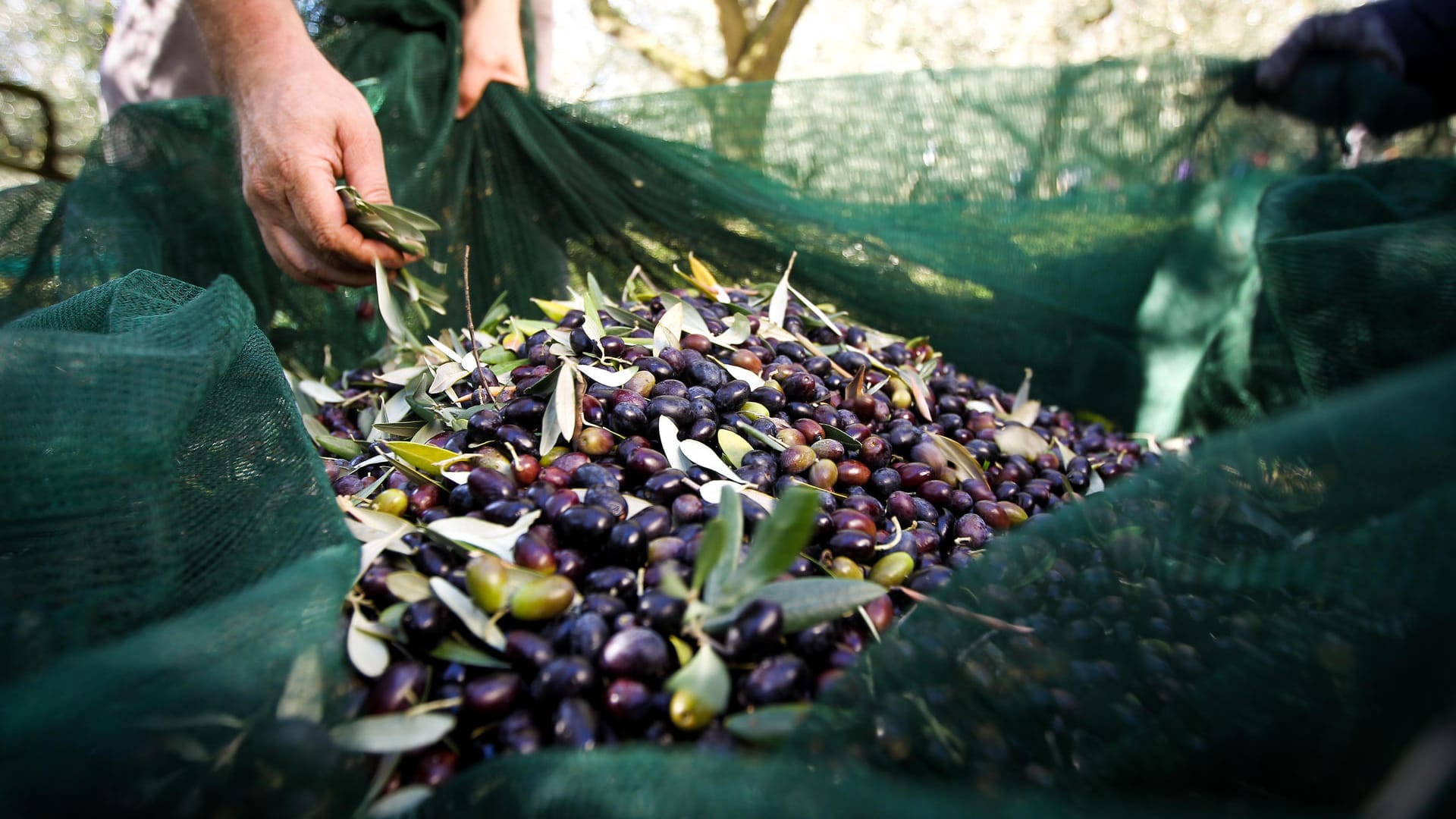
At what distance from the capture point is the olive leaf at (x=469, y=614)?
80 centimetres

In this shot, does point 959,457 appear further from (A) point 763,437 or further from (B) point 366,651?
(B) point 366,651

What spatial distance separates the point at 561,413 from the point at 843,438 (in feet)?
1.50

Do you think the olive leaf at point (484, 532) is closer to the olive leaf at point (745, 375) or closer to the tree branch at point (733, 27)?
the olive leaf at point (745, 375)

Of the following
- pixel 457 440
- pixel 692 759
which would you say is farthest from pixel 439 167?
pixel 692 759

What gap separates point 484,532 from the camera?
92cm

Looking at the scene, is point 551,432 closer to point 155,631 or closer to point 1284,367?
point 155,631

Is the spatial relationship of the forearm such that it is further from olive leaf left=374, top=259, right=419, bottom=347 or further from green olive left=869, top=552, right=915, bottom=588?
green olive left=869, top=552, right=915, bottom=588

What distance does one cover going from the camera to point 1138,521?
2.71ft

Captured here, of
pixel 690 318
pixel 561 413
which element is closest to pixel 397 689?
pixel 561 413

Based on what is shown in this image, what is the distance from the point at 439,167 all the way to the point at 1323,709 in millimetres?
2250

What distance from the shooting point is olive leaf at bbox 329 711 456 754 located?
676mm

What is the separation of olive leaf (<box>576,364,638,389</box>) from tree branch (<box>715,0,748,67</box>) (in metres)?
6.38

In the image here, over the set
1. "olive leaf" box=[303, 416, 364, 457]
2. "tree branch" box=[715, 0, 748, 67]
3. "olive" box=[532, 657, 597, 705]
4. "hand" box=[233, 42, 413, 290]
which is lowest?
"olive leaf" box=[303, 416, 364, 457]

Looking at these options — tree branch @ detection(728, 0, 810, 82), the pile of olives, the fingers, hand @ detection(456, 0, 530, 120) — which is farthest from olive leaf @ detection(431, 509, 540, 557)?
tree branch @ detection(728, 0, 810, 82)
